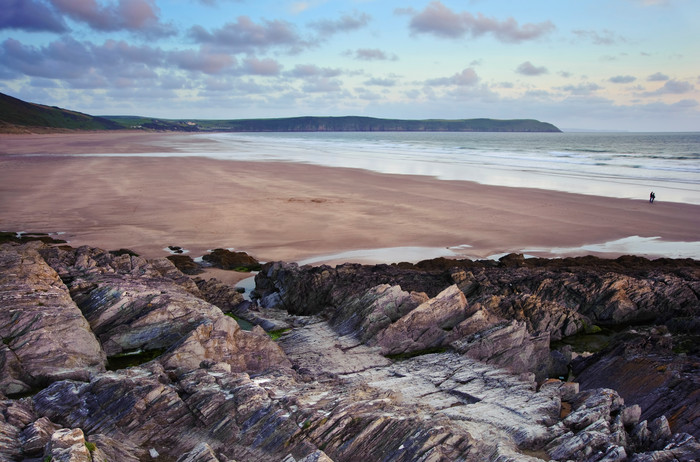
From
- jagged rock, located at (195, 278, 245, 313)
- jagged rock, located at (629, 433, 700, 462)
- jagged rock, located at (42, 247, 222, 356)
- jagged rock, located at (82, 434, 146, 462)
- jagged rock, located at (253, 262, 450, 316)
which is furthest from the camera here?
jagged rock, located at (195, 278, 245, 313)

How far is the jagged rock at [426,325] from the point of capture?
1334cm

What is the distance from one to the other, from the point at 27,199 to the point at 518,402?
37902 mm

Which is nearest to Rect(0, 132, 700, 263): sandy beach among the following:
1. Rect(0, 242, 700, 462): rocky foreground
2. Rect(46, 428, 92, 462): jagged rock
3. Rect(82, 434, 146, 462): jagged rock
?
Rect(0, 242, 700, 462): rocky foreground

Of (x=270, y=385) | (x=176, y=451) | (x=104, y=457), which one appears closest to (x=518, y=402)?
(x=270, y=385)

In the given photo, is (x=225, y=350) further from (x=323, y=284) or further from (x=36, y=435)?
(x=323, y=284)

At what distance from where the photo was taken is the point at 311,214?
33.5m

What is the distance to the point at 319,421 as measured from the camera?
8.55 m

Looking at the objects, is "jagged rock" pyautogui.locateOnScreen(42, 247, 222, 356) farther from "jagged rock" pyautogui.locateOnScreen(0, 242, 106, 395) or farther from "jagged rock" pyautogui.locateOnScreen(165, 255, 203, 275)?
"jagged rock" pyautogui.locateOnScreen(165, 255, 203, 275)

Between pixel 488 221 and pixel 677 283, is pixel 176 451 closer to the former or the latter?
pixel 677 283

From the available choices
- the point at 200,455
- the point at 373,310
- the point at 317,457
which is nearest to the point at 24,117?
the point at 373,310

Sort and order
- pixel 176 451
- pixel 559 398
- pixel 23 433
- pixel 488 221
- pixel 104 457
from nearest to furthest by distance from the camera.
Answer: pixel 104 457 < pixel 23 433 < pixel 176 451 < pixel 559 398 < pixel 488 221

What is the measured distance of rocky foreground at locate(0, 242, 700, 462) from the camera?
830 cm

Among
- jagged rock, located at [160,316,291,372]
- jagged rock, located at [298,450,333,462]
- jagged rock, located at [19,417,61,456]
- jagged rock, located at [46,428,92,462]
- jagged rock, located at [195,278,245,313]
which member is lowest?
jagged rock, located at [195,278,245,313]

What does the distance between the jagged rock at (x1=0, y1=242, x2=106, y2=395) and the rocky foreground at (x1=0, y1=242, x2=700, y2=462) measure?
0.13ft
